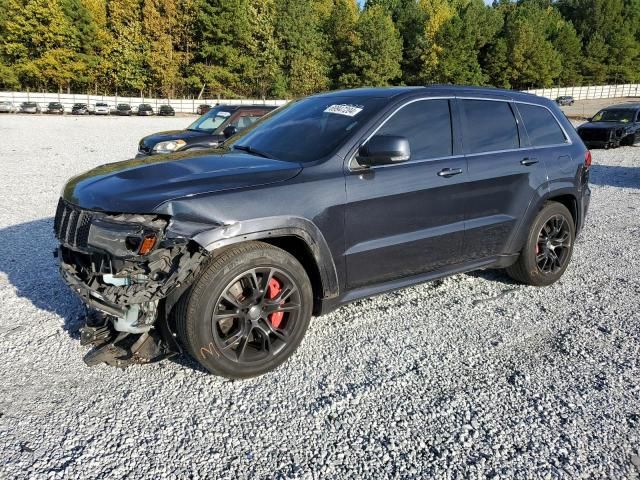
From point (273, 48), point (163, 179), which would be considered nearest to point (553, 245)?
point (163, 179)

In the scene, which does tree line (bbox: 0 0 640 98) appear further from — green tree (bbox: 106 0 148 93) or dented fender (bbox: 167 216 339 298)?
dented fender (bbox: 167 216 339 298)

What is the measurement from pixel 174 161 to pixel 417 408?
2300 mm

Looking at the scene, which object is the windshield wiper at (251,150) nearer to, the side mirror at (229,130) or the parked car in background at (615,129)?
the side mirror at (229,130)

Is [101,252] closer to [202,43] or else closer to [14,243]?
[14,243]

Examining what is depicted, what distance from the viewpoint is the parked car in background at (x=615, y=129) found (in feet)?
56.2

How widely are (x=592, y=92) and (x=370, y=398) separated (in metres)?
90.5

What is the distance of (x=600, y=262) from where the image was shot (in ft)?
18.2

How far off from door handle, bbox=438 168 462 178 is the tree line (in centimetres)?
6538

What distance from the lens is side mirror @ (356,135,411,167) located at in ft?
11.0

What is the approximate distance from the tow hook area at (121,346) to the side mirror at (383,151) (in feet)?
5.88

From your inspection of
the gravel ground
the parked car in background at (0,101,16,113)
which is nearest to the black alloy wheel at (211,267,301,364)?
the gravel ground

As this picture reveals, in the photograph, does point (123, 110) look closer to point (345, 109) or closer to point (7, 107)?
point (7, 107)

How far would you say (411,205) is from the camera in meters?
3.69

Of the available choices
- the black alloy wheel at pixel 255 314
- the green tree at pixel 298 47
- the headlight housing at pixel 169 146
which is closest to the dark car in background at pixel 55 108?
the green tree at pixel 298 47
